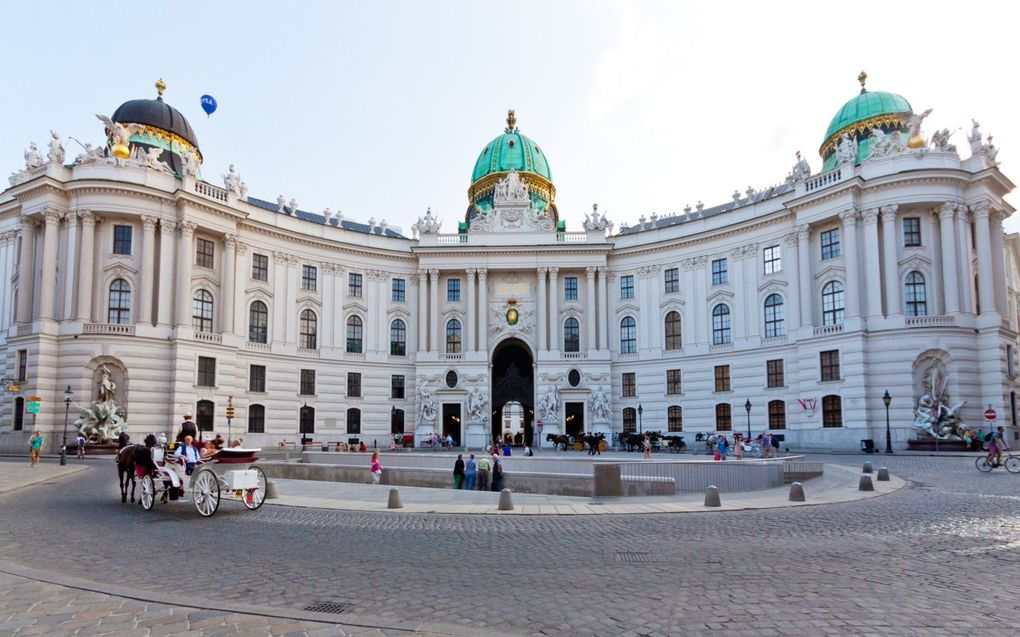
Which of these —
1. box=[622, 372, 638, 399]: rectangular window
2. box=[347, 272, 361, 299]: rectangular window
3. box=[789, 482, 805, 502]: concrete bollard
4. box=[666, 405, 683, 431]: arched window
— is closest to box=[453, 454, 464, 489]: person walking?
box=[789, 482, 805, 502]: concrete bollard

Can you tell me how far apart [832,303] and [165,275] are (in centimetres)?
4562

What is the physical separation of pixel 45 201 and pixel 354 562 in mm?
45467

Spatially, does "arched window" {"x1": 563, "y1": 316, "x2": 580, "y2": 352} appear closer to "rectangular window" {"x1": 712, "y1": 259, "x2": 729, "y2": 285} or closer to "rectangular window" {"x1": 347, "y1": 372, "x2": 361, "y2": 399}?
"rectangular window" {"x1": 712, "y1": 259, "x2": 729, "y2": 285}

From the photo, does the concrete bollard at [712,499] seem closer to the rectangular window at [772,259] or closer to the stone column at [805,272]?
the stone column at [805,272]

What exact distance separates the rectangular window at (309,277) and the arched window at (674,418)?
1195 inches

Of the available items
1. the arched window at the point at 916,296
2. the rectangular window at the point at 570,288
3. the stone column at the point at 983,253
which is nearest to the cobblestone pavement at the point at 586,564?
the arched window at the point at 916,296

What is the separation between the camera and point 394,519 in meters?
15.5

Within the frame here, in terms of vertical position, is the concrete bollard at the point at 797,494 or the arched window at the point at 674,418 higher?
the arched window at the point at 674,418

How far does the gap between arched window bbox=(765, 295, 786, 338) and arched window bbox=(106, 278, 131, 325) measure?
44.9 m

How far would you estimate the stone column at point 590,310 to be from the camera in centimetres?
5703

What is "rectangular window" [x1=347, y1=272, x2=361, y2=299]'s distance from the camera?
2239 inches

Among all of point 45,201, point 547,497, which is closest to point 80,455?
point 45,201

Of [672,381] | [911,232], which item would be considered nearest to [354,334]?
[672,381]

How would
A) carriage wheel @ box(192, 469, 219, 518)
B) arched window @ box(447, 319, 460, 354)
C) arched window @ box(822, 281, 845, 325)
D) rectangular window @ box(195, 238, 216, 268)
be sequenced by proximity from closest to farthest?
carriage wheel @ box(192, 469, 219, 518) < arched window @ box(822, 281, 845, 325) < rectangular window @ box(195, 238, 216, 268) < arched window @ box(447, 319, 460, 354)
